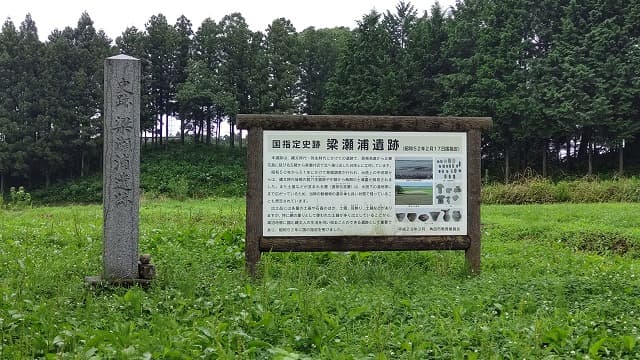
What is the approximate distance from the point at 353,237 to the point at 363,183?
0.59 m

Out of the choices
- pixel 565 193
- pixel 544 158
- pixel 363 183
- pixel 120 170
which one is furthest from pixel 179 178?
pixel 120 170

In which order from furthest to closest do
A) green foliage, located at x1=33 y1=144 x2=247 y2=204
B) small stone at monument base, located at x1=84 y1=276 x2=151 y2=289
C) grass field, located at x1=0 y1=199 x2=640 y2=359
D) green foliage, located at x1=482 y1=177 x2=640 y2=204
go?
green foliage, located at x1=33 y1=144 x2=247 y2=204
green foliage, located at x1=482 y1=177 x2=640 y2=204
small stone at monument base, located at x1=84 y1=276 x2=151 y2=289
grass field, located at x1=0 y1=199 x2=640 y2=359

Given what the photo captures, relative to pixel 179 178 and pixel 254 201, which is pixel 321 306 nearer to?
pixel 254 201

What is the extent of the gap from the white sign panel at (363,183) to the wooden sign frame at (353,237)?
2.3 inches

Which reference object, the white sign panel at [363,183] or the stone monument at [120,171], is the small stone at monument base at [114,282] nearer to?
the stone monument at [120,171]

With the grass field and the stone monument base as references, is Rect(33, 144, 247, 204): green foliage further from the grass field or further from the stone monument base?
the stone monument base

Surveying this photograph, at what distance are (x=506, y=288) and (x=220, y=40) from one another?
40563 mm

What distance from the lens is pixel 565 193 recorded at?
52.9ft

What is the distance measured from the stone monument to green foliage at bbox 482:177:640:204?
39.8 feet

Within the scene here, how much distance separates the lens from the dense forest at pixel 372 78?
28.8 metres

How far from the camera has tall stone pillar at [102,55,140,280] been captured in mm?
5734

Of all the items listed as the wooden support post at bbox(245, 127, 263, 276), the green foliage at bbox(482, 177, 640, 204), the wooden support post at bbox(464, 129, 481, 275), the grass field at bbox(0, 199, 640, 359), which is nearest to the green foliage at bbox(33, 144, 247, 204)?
the green foliage at bbox(482, 177, 640, 204)

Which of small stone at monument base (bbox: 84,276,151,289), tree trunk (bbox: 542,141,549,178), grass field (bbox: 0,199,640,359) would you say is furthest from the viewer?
tree trunk (bbox: 542,141,549,178)

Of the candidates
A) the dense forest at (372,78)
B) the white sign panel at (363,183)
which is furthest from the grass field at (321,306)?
the dense forest at (372,78)
